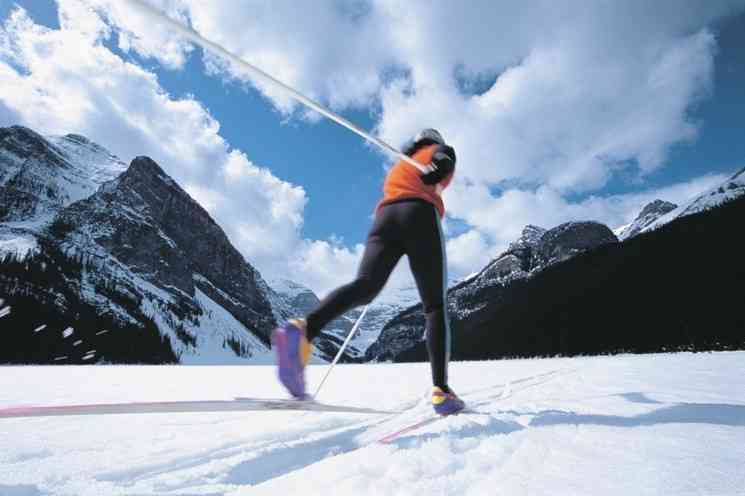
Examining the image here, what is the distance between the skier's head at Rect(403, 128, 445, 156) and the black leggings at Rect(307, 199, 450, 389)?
642 millimetres

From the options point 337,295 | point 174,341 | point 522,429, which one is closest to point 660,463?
point 522,429

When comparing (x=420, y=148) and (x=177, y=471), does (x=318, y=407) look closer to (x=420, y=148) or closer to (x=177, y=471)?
(x=177, y=471)

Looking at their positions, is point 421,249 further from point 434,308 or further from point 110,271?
point 110,271

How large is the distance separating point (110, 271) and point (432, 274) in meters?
169

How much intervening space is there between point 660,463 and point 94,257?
566ft

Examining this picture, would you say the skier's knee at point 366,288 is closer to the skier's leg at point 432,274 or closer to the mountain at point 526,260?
the skier's leg at point 432,274

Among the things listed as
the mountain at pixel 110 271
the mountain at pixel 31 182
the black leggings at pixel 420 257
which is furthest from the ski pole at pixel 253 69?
the mountain at pixel 31 182

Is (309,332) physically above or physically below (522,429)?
above

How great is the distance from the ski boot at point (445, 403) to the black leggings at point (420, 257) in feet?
0.21

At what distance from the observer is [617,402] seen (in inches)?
107

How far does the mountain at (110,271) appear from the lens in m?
95.2

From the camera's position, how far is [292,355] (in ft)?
7.48

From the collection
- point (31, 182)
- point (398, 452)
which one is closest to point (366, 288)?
point (398, 452)

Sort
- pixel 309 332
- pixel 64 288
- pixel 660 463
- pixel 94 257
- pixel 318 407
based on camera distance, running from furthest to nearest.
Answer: pixel 94 257, pixel 64 288, pixel 309 332, pixel 318 407, pixel 660 463
